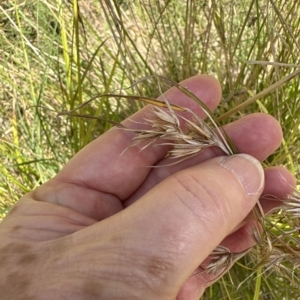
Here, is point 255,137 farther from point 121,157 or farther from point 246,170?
point 121,157

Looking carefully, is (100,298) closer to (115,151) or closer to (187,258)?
(187,258)

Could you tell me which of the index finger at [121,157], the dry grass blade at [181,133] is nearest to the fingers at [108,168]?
the index finger at [121,157]

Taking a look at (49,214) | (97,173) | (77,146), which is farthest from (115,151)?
(77,146)

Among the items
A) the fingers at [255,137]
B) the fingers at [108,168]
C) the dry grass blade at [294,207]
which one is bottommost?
the dry grass blade at [294,207]

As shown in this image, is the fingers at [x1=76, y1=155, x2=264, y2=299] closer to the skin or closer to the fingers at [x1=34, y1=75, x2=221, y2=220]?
the skin

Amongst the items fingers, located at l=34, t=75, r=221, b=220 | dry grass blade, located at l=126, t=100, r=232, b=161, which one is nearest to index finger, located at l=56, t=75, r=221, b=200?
fingers, located at l=34, t=75, r=221, b=220

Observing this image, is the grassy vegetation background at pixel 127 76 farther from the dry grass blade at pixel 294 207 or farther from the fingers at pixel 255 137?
the dry grass blade at pixel 294 207

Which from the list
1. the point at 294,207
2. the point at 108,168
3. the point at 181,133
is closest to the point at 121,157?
the point at 108,168

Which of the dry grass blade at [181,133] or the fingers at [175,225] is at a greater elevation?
the dry grass blade at [181,133]
